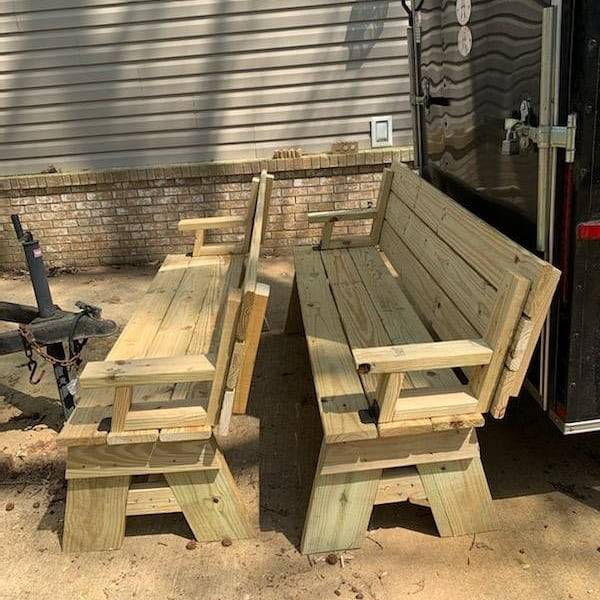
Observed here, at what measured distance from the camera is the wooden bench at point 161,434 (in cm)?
235

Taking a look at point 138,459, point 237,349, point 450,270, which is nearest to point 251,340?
point 237,349

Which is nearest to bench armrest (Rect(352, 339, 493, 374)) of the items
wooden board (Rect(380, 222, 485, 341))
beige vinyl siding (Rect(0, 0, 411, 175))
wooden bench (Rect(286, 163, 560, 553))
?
wooden bench (Rect(286, 163, 560, 553))

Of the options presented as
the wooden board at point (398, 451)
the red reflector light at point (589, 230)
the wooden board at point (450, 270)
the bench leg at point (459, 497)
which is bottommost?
the bench leg at point (459, 497)

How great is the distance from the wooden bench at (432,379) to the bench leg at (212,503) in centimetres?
31

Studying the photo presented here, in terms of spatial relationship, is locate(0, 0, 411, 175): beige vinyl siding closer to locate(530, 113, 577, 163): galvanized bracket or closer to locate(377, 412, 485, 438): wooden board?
locate(530, 113, 577, 163): galvanized bracket

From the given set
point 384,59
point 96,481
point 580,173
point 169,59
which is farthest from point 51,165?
point 580,173

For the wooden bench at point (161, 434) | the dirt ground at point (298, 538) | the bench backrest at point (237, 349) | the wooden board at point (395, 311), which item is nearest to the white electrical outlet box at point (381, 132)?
the wooden board at point (395, 311)

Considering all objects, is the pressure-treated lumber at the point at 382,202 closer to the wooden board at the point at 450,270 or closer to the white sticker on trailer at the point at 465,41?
the wooden board at the point at 450,270

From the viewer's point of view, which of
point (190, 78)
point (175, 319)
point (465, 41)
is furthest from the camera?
point (190, 78)

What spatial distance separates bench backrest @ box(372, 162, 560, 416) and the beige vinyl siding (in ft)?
8.25

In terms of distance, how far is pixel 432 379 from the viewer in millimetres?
2621

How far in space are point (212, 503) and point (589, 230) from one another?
1.77 metres

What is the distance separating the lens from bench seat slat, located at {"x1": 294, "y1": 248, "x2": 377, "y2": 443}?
233cm

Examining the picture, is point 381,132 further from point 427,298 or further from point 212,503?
point 212,503
